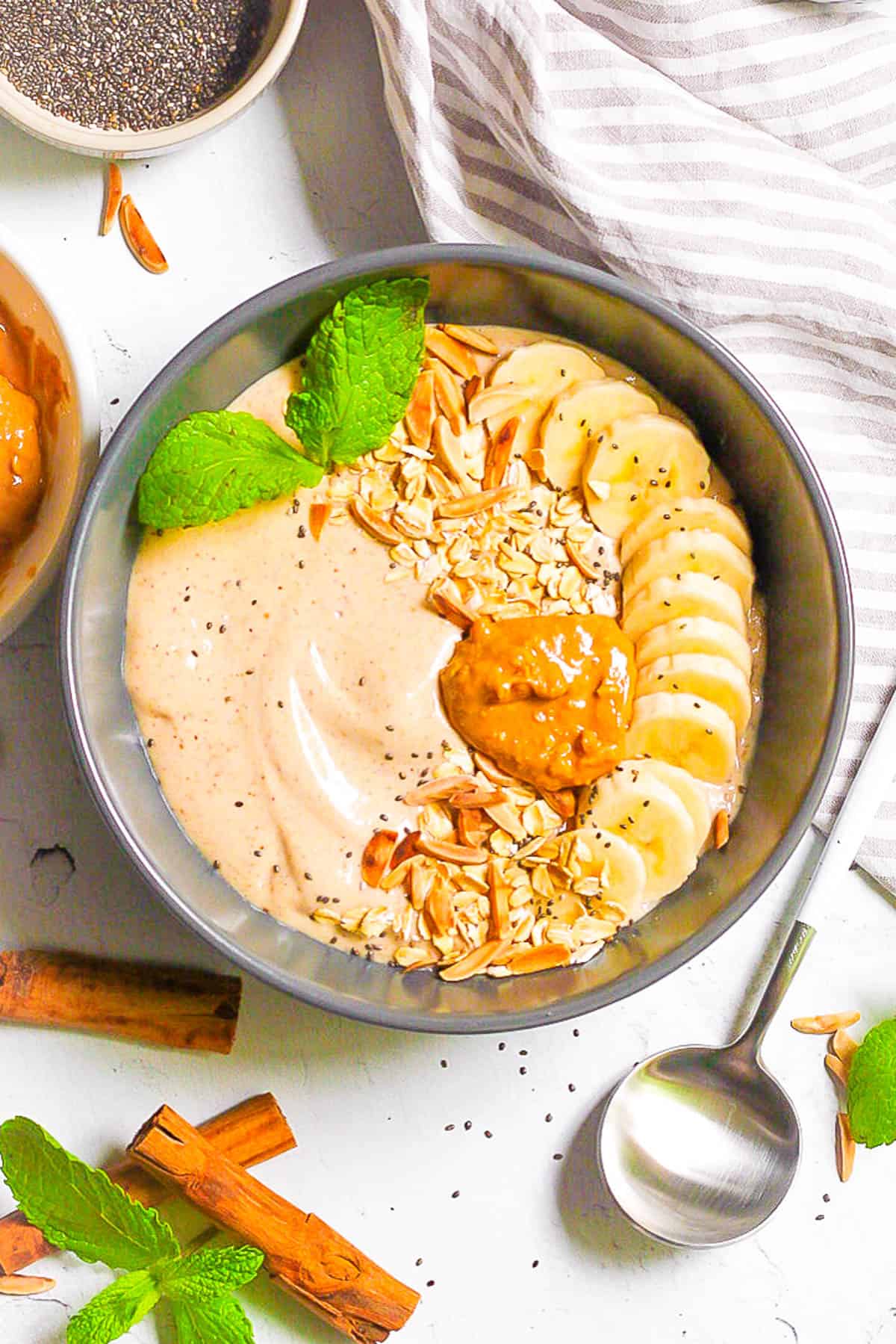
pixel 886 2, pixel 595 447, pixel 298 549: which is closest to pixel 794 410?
pixel 595 447

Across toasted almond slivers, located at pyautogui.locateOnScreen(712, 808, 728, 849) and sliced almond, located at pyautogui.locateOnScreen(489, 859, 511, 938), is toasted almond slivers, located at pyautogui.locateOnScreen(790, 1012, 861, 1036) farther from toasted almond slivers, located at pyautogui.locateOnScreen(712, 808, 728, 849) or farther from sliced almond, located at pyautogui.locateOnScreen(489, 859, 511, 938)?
sliced almond, located at pyautogui.locateOnScreen(489, 859, 511, 938)

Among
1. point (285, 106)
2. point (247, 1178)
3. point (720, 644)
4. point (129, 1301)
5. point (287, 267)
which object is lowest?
point (129, 1301)

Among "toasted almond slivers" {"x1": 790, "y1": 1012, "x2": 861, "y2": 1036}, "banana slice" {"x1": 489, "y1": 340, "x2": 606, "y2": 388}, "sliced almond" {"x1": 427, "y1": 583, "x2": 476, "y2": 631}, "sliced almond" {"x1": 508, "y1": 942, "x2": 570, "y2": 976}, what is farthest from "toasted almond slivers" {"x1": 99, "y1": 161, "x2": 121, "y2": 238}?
"toasted almond slivers" {"x1": 790, "y1": 1012, "x2": 861, "y2": 1036}

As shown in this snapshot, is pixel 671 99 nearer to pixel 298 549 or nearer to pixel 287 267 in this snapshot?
pixel 287 267

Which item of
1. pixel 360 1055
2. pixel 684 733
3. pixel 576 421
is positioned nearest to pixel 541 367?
pixel 576 421

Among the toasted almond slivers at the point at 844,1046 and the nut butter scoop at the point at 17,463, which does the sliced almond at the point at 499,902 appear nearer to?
the toasted almond slivers at the point at 844,1046

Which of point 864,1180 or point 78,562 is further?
point 864,1180
